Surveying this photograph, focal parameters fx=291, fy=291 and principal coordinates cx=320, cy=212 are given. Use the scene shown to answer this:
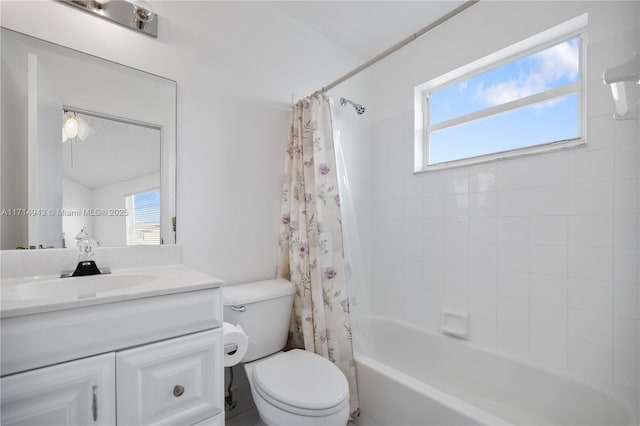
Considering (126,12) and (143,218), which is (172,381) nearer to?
(143,218)

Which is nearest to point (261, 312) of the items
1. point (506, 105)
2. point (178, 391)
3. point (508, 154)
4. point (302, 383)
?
point (302, 383)

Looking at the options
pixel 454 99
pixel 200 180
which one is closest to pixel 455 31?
pixel 454 99

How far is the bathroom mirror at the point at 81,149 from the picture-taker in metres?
1.09

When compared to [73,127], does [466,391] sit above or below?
below

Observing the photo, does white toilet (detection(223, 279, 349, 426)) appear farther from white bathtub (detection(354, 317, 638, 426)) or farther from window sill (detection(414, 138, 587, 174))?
window sill (detection(414, 138, 587, 174))

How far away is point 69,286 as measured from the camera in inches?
41.1

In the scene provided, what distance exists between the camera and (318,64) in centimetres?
207

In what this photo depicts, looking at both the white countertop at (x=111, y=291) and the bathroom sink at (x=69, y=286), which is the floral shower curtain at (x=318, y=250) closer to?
the white countertop at (x=111, y=291)

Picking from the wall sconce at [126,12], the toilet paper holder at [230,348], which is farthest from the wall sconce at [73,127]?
the toilet paper holder at [230,348]

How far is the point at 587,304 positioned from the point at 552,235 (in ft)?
1.17

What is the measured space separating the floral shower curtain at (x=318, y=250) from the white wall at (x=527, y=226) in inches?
30.0

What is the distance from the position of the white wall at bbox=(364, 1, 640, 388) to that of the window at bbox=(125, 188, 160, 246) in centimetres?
163

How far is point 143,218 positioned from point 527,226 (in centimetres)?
199

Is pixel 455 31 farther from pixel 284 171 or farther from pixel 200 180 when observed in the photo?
pixel 200 180
